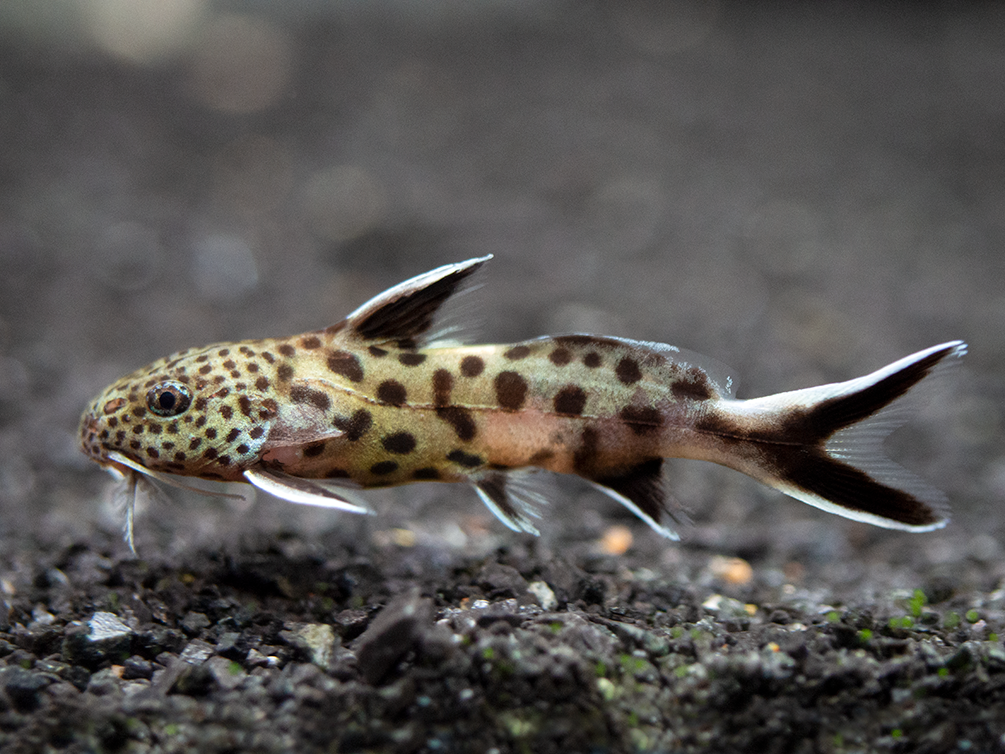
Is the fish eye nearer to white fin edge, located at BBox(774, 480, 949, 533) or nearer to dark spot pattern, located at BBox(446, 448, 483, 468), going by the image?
dark spot pattern, located at BBox(446, 448, 483, 468)

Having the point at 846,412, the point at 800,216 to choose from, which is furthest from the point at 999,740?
the point at 800,216

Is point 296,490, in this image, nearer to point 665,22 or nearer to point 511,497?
point 511,497

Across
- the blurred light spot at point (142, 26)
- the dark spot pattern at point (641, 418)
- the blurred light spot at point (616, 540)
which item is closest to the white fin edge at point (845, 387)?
the dark spot pattern at point (641, 418)

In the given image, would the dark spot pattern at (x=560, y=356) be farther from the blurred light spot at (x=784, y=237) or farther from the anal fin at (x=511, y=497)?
the blurred light spot at (x=784, y=237)

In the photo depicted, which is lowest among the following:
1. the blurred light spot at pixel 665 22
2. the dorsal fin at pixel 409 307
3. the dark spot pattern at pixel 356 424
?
the dark spot pattern at pixel 356 424

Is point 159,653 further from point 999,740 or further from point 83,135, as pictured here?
point 83,135

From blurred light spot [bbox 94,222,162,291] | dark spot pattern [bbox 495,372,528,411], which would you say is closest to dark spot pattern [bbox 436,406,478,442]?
dark spot pattern [bbox 495,372,528,411]

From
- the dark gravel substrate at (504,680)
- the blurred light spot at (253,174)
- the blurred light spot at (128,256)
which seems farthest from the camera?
the blurred light spot at (253,174)
